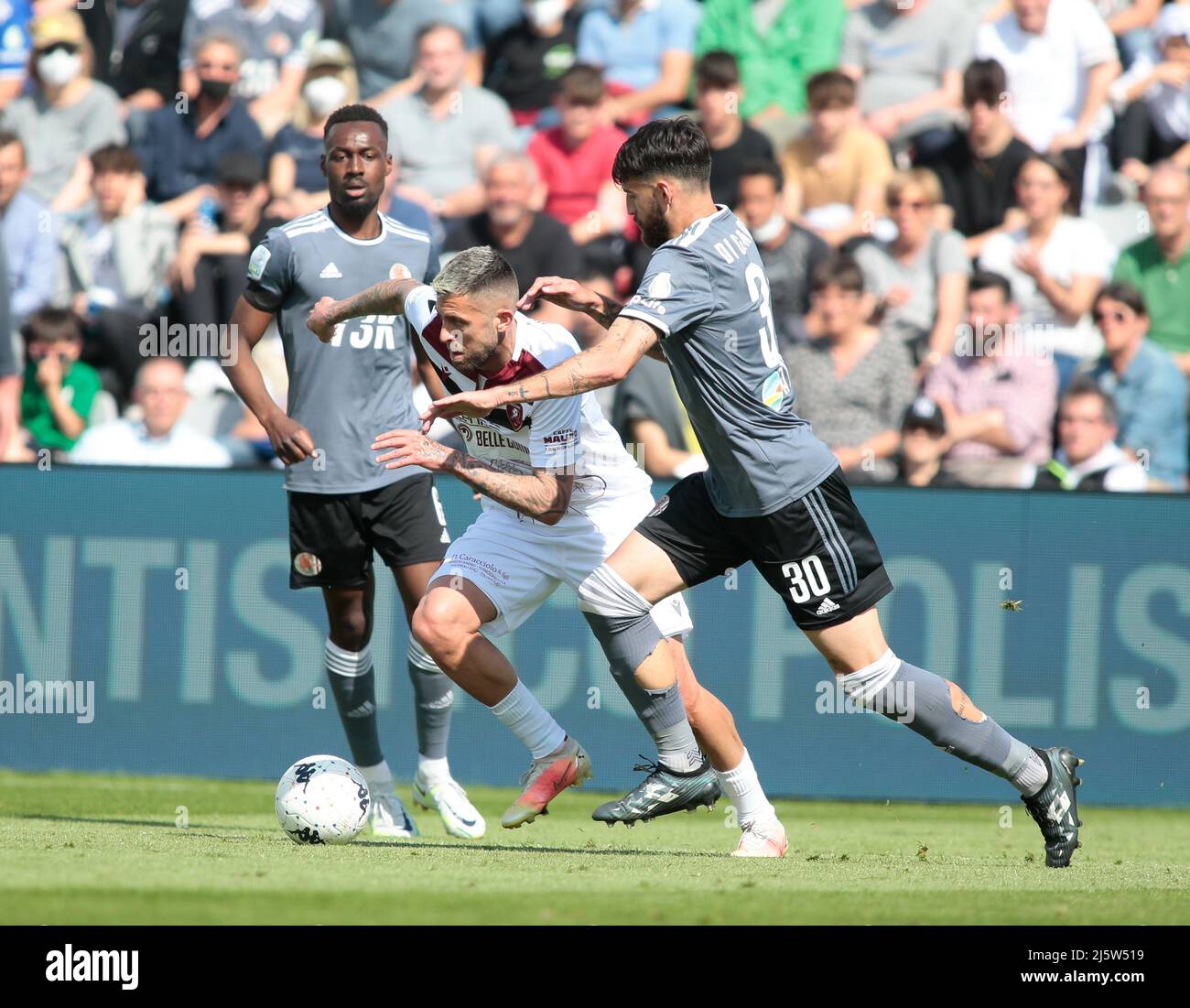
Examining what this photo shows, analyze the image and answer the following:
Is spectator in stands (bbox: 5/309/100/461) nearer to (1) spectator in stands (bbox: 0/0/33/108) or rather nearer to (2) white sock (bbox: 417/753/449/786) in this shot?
(1) spectator in stands (bbox: 0/0/33/108)

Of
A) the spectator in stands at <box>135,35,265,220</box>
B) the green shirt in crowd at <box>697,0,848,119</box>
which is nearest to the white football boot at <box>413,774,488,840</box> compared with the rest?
the spectator in stands at <box>135,35,265,220</box>

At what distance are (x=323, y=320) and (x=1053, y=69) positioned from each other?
25.4 feet

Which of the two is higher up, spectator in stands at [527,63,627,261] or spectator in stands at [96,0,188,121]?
spectator in stands at [96,0,188,121]

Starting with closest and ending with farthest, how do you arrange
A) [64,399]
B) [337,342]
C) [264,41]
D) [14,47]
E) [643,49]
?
[337,342]
[64,399]
[643,49]
[264,41]
[14,47]

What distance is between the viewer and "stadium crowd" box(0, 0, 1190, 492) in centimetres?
1108

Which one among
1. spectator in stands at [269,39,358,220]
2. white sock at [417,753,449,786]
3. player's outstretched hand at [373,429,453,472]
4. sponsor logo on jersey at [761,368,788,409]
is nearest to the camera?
player's outstretched hand at [373,429,453,472]

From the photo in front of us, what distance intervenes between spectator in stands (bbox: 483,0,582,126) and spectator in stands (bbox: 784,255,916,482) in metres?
3.29

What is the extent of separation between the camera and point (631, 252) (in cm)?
1205

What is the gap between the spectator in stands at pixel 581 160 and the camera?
1232cm

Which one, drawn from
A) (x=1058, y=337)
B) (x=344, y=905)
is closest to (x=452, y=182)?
(x=1058, y=337)

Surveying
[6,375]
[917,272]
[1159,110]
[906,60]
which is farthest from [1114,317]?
[6,375]

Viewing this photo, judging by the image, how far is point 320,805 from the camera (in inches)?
263

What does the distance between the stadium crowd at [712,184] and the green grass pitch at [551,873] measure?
3137mm

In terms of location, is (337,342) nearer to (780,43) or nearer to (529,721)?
(529,721)
